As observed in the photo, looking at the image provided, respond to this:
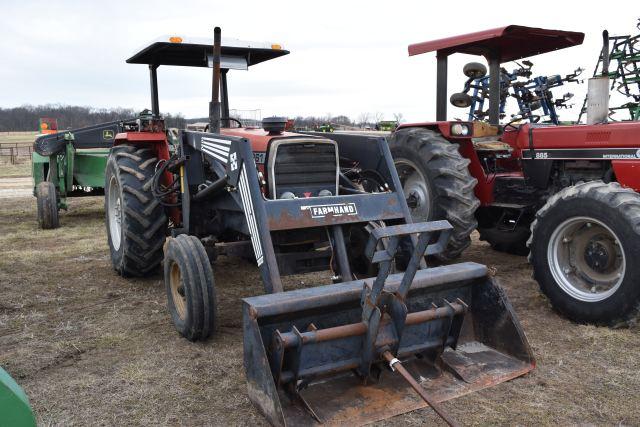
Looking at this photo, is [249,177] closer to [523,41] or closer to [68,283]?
[68,283]

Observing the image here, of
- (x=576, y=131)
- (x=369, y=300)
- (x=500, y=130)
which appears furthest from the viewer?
(x=500, y=130)

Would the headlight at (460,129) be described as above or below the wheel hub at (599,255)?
above

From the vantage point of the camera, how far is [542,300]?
5.01 m

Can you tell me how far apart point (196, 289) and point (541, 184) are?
3676 millimetres

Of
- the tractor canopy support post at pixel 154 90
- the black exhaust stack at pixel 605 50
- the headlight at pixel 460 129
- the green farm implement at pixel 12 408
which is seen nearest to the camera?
the green farm implement at pixel 12 408

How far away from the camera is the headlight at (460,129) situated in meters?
5.93

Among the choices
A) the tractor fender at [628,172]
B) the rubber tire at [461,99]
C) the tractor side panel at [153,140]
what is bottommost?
the tractor fender at [628,172]

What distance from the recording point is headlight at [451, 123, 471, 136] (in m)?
5.93

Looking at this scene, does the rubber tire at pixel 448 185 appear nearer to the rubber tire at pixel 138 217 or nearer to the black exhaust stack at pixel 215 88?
the black exhaust stack at pixel 215 88

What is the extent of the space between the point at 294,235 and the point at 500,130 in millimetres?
3244

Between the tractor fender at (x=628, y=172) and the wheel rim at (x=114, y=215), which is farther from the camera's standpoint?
the wheel rim at (x=114, y=215)

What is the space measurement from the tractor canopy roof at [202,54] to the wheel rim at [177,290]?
7.34ft

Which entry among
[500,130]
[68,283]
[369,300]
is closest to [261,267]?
[369,300]

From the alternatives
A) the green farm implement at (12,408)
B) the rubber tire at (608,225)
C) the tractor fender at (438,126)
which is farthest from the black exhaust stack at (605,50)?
the green farm implement at (12,408)
